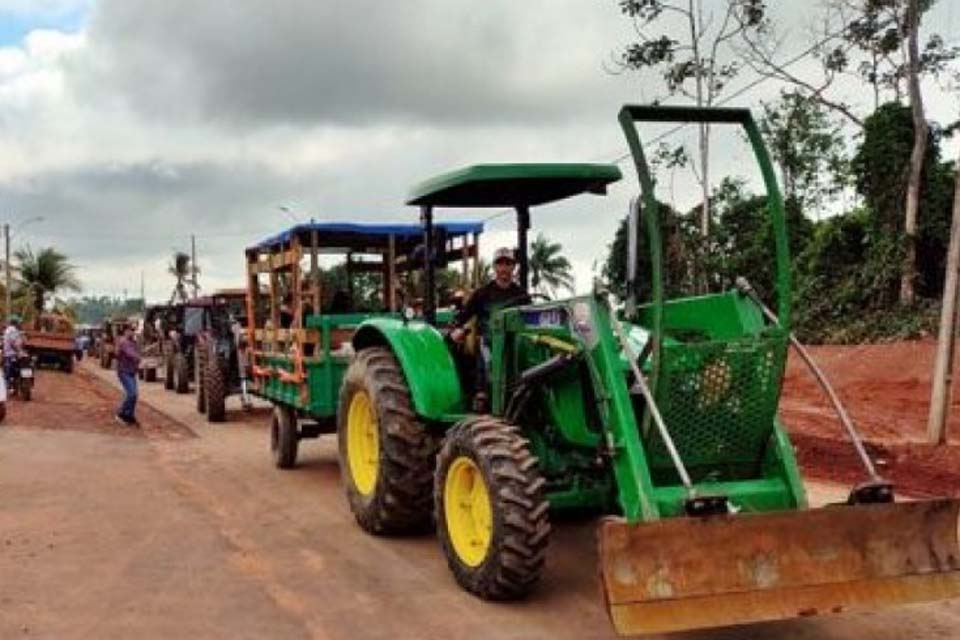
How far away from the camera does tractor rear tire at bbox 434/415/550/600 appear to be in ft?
19.7

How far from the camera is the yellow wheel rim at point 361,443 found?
8.86 meters

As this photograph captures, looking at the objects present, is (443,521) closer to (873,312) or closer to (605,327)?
(605,327)

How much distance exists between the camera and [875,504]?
219 inches

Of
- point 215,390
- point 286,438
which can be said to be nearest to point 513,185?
point 286,438

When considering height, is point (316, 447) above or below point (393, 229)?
below

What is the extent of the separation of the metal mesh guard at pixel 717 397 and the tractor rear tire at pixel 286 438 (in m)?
6.45

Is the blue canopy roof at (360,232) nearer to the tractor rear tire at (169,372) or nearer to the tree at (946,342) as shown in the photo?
the tree at (946,342)

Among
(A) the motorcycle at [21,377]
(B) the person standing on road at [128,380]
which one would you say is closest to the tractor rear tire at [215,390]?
(B) the person standing on road at [128,380]

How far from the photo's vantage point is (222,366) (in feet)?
60.6

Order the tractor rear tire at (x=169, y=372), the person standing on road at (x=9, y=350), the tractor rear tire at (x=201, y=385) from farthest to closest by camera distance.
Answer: the tractor rear tire at (x=169, y=372), the person standing on road at (x=9, y=350), the tractor rear tire at (x=201, y=385)

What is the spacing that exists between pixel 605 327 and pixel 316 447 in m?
8.39

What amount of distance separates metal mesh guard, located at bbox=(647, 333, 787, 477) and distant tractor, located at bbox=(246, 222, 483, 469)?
4949mm

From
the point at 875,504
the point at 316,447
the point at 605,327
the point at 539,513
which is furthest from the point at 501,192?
the point at 316,447

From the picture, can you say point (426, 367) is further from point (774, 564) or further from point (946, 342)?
point (946, 342)
